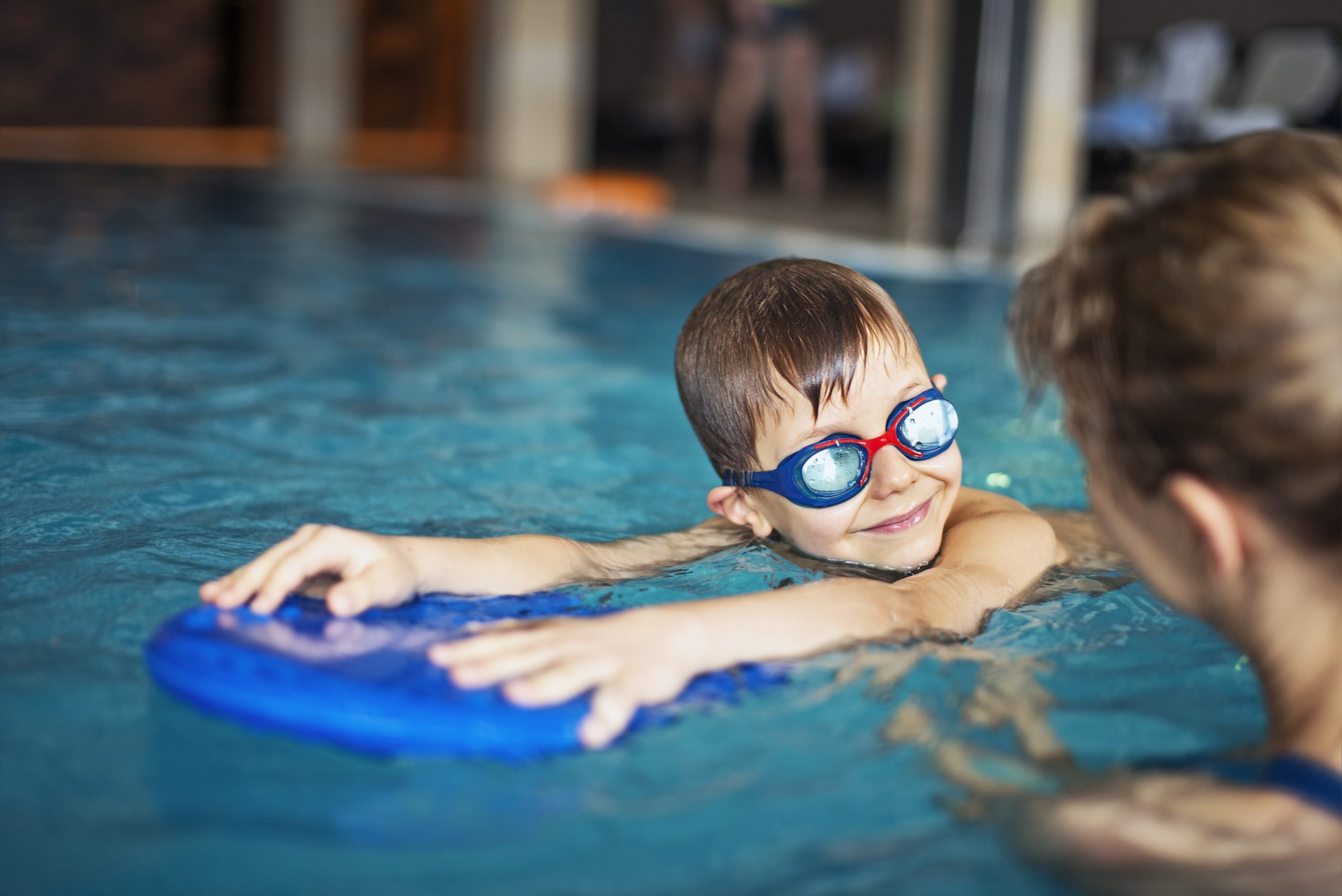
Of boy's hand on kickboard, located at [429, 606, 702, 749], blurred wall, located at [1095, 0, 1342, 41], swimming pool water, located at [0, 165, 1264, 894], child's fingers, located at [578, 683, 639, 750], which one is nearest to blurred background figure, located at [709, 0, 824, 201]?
blurred wall, located at [1095, 0, 1342, 41]

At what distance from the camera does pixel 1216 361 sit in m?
1.28

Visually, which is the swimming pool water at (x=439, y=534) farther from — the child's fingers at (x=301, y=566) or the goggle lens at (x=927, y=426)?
the goggle lens at (x=927, y=426)

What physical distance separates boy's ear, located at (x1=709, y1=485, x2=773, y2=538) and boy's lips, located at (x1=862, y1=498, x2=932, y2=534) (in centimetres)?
21

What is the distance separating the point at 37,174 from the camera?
35.9 feet

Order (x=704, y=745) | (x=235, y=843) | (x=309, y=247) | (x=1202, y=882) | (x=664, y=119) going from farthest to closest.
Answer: (x=664, y=119)
(x=309, y=247)
(x=704, y=745)
(x=235, y=843)
(x=1202, y=882)

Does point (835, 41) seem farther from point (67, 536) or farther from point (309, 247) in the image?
point (67, 536)

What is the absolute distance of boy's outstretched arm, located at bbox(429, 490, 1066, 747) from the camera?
5.54 feet

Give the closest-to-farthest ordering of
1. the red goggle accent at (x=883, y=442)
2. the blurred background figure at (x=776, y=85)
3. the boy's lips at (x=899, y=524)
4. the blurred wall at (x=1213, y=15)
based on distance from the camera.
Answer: the red goggle accent at (x=883, y=442), the boy's lips at (x=899, y=524), the blurred background figure at (x=776, y=85), the blurred wall at (x=1213, y=15)

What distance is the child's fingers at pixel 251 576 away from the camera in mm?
1867

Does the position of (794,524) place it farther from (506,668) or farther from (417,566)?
(506,668)

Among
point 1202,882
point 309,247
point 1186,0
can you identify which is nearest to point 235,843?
point 1202,882

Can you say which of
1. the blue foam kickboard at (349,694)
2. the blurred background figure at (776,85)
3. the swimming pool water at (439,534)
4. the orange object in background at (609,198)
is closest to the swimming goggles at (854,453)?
the swimming pool water at (439,534)

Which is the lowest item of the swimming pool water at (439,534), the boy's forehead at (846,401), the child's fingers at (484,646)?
the swimming pool water at (439,534)

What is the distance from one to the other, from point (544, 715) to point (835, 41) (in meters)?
17.8
